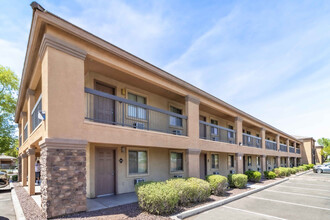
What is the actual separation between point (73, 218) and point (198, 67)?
12200 millimetres

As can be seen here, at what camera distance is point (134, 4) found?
850 centimetres

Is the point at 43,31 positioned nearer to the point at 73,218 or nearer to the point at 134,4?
the point at 134,4

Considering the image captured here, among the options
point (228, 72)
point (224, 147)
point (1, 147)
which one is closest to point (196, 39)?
point (228, 72)

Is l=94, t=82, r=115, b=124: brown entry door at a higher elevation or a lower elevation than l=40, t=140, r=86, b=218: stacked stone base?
higher

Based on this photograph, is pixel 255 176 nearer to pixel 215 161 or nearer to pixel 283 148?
pixel 215 161

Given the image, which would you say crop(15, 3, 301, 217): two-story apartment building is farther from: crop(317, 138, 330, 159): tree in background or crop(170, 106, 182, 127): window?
crop(317, 138, 330, 159): tree in background

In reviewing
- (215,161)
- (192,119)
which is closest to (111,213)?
(192,119)

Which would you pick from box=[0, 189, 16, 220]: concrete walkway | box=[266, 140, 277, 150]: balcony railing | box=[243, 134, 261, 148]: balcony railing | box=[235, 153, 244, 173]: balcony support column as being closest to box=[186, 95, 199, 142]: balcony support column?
box=[235, 153, 244, 173]: balcony support column

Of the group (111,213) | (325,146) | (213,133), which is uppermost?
(213,133)

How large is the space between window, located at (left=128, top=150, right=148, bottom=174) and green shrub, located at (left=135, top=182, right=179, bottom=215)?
377 cm

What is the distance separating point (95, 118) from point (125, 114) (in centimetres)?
188

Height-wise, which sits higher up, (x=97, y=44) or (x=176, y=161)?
(x=97, y=44)

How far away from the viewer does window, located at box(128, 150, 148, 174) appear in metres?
11.3

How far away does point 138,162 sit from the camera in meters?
11.7
